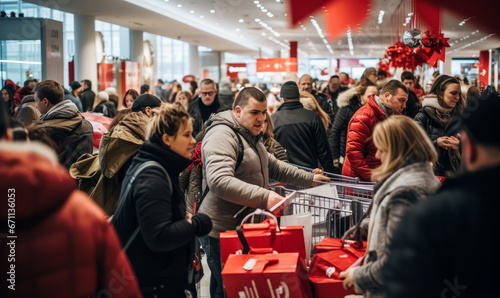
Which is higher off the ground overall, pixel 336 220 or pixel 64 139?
pixel 64 139

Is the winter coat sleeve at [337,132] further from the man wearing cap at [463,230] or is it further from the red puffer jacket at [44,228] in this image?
the red puffer jacket at [44,228]

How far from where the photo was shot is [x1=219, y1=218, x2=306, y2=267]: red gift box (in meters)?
2.74

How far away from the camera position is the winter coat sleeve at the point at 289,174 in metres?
3.54

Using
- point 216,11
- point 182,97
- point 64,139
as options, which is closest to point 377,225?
point 64,139

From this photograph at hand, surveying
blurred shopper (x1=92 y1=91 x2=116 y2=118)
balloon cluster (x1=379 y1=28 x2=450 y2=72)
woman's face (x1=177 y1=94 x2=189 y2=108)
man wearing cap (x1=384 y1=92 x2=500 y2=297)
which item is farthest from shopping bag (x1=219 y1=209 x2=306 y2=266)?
blurred shopper (x1=92 y1=91 x2=116 y2=118)

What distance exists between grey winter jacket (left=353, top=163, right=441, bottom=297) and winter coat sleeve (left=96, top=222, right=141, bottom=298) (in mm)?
957

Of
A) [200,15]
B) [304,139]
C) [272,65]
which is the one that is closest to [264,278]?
[304,139]

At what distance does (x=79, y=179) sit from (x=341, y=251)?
5.86ft

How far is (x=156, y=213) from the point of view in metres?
2.20

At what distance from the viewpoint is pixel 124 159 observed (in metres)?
3.29

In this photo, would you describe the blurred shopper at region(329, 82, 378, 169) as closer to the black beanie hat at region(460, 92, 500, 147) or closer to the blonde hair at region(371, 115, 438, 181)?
the blonde hair at region(371, 115, 438, 181)

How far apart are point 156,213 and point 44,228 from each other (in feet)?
2.80

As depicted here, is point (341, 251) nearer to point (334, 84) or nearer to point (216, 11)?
point (334, 84)

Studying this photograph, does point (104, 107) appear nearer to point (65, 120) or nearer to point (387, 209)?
point (65, 120)
